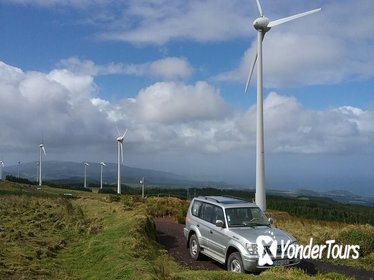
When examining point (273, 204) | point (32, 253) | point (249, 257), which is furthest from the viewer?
point (273, 204)

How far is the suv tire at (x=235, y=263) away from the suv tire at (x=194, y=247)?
7.39 feet

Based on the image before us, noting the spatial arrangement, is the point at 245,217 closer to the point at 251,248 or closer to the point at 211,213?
the point at 211,213

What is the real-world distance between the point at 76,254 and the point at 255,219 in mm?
5412

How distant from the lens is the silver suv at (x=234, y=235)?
12.4m

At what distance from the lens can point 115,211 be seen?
22266mm

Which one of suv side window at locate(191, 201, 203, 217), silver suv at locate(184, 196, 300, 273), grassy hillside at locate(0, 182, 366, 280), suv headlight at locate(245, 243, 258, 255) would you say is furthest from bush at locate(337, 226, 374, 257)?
grassy hillside at locate(0, 182, 366, 280)

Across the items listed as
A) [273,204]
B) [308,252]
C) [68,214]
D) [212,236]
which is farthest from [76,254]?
[273,204]

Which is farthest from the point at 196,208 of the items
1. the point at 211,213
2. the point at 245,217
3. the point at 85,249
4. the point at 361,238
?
the point at 361,238

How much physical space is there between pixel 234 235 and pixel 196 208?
324 cm

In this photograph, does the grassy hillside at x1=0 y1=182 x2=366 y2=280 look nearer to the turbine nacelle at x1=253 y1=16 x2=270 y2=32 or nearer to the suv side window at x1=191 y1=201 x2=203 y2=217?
the suv side window at x1=191 y1=201 x2=203 y2=217

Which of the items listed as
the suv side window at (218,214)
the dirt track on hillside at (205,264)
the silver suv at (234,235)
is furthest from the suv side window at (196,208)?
the dirt track on hillside at (205,264)

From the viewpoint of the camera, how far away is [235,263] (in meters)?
12.8

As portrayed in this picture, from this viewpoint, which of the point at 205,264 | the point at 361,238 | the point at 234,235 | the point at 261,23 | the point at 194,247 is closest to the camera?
the point at 234,235

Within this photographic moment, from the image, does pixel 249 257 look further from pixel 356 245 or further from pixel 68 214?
pixel 68 214
